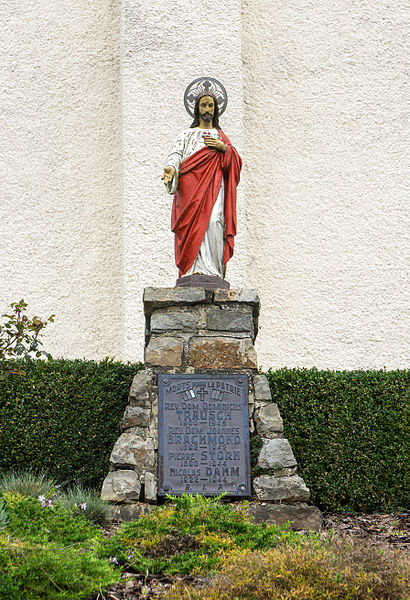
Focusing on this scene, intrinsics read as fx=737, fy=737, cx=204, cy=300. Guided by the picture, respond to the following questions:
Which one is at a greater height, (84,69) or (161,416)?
(84,69)

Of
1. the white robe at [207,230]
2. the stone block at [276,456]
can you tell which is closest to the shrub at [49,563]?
the stone block at [276,456]

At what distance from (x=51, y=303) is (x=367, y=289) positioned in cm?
379

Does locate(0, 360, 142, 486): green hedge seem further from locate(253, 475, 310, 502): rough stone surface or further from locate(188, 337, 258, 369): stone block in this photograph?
locate(253, 475, 310, 502): rough stone surface

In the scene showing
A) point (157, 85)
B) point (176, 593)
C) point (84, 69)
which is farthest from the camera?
point (84, 69)

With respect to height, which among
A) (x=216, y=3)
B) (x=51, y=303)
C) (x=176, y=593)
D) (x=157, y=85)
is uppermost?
(x=216, y=3)

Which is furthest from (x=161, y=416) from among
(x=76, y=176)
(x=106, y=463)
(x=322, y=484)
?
(x=76, y=176)

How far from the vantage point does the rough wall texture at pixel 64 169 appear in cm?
879

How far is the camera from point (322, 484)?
5984 mm

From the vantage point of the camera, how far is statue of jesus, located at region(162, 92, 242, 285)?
223 inches

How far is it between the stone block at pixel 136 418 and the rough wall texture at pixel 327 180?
11.9ft

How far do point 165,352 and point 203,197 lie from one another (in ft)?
4.10

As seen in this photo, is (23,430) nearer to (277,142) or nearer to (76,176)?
(76,176)

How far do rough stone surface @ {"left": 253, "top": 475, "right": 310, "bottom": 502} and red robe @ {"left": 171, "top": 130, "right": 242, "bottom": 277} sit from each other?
1712 millimetres

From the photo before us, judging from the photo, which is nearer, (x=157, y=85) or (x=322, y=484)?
(x=322, y=484)
